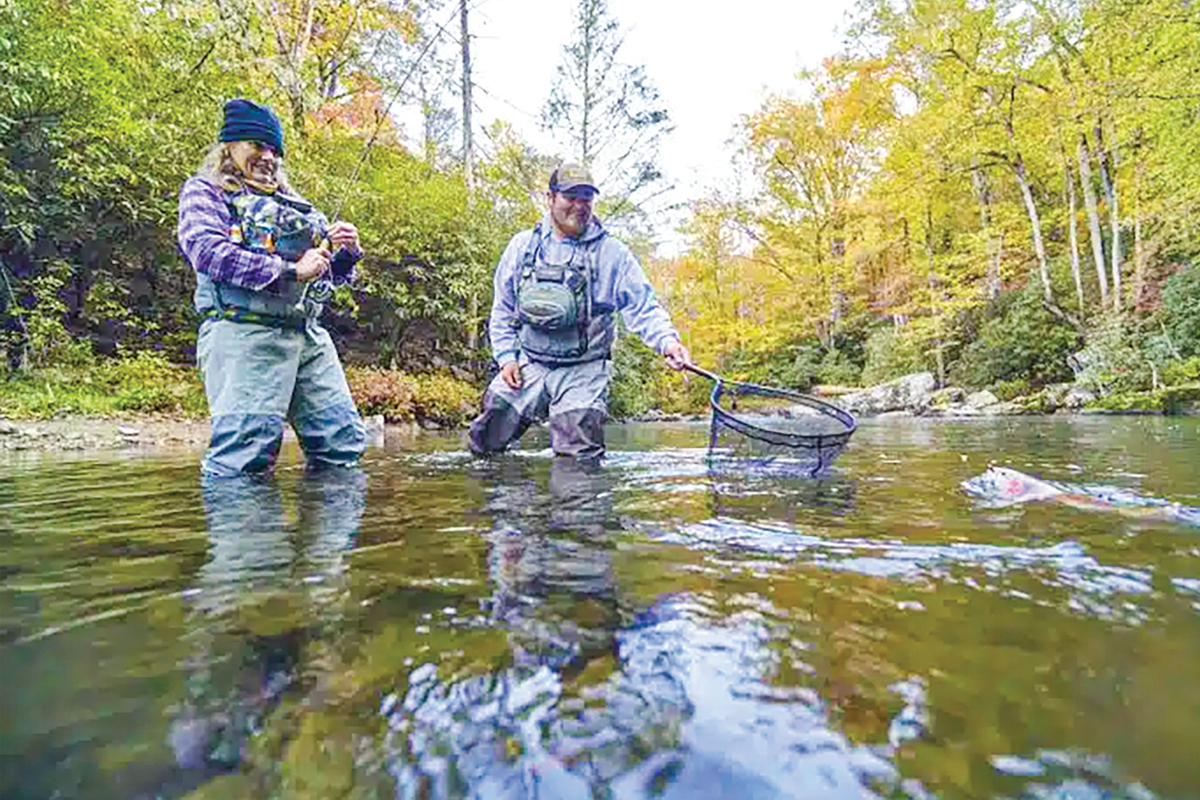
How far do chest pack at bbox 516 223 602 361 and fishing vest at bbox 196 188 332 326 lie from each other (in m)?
1.40

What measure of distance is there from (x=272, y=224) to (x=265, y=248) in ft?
0.44

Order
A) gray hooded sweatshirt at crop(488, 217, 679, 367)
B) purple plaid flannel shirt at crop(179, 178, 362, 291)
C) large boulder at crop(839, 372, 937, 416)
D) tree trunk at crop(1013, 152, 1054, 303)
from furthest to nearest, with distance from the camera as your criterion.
Answer: large boulder at crop(839, 372, 937, 416)
tree trunk at crop(1013, 152, 1054, 303)
gray hooded sweatshirt at crop(488, 217, 679, 367)
purple plaid flannel shirt at crop(179, 178, 362, 291)

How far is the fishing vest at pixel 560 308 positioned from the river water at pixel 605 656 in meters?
2.21

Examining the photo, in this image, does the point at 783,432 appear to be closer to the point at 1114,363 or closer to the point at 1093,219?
the point at 1114,363

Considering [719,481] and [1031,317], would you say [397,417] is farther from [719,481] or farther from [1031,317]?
[1031,317]

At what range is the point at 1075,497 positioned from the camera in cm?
273

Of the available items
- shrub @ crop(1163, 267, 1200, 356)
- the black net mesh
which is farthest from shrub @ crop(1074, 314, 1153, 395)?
the black net mesh

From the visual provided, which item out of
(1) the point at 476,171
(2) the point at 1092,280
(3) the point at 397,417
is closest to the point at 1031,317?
(2) the point at 1092,280

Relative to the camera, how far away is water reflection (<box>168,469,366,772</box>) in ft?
3.12

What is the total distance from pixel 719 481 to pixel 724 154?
25.1 metres

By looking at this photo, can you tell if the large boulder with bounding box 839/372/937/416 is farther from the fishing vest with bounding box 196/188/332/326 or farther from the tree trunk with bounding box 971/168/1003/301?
the fishing vest with bounding box 196/188/332/326

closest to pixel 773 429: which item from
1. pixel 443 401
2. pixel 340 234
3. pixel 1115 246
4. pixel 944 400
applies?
pixel 340 234

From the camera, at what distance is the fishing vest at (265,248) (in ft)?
11.6

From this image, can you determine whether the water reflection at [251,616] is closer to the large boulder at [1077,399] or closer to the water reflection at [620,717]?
the water reflection at [620,717]
